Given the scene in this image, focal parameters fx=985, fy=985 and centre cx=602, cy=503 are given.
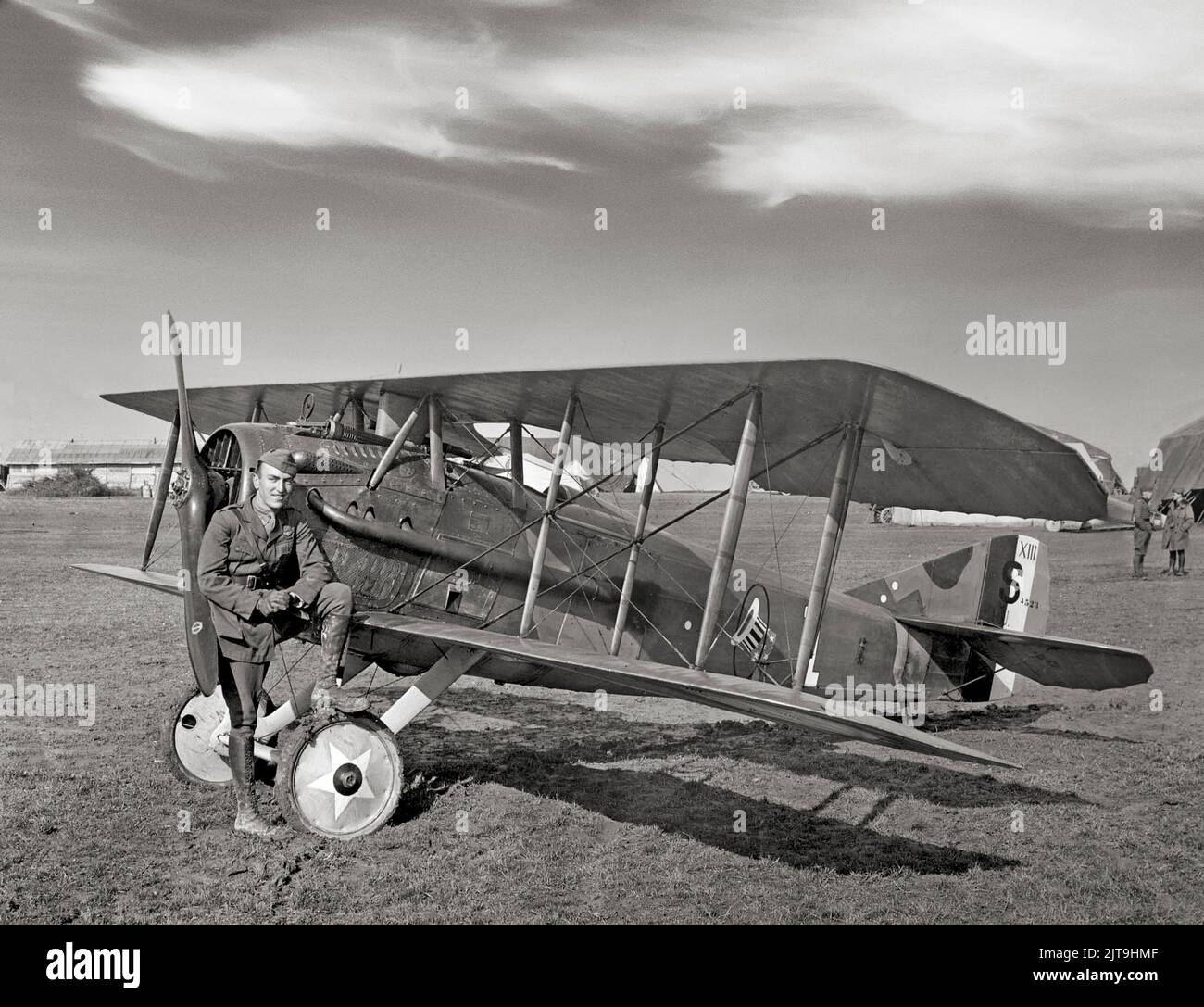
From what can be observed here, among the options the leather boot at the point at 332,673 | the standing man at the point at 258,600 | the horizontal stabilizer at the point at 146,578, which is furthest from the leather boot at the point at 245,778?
the horizontal stabilizer at the point at 146,578

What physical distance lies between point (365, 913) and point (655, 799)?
240 centimetres

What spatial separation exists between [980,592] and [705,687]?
489 centimetres

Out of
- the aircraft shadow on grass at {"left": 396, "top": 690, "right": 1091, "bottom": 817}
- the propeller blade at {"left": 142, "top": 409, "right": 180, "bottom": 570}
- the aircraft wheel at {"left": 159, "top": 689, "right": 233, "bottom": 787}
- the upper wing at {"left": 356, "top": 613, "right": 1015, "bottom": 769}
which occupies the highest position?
the propeller blade at {"left": 142, "top": 409, "right": 180, "bottom": 570}

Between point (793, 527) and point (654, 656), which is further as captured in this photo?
point (793, 527)

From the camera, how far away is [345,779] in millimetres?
5078

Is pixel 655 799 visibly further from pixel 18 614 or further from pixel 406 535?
pixel 18 614

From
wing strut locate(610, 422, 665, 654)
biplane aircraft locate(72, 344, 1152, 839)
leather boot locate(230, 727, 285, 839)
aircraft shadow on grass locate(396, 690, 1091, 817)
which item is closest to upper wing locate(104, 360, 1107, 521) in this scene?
biplane aircraft locate(72, 344, 1152, 839)

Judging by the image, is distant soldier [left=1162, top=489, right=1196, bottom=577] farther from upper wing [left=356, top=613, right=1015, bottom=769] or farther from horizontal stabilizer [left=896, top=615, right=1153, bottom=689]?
upper wing [left=356, top=613, right=1015, bottom=769]

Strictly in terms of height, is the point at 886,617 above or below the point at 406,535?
below

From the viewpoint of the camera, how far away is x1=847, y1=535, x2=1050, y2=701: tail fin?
28.2 ft

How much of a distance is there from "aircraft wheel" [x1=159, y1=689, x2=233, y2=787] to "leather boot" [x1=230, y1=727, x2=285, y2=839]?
901 millimetres

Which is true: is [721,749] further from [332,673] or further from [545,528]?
[332,673]
